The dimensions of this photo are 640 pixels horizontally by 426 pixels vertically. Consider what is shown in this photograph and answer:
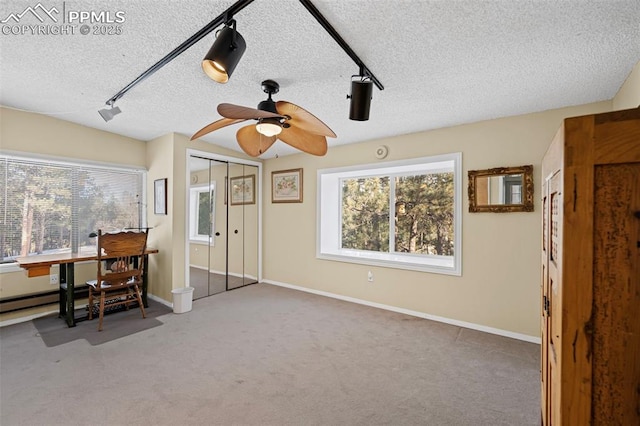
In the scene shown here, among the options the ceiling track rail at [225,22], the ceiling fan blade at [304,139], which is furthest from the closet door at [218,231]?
the ceiling fan blade at [304,139]

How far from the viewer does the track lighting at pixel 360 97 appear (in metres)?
1.88

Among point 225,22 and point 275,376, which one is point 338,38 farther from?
point 275,376

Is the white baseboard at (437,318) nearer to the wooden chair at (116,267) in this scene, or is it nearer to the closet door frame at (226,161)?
the closet door frame at (226,161)

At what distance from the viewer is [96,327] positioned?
10.1ft

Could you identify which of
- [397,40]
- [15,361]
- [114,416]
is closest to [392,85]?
[397,40]

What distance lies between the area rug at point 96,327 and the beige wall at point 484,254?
2497 millimetres

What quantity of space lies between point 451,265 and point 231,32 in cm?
322

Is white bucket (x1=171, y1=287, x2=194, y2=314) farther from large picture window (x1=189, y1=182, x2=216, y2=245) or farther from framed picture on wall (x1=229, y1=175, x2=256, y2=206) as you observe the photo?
framed picture on wall (x1=229, y1=175, x2=256, y2=206)

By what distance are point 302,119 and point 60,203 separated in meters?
3.66

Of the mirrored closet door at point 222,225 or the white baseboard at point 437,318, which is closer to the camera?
the white baseboard at point 437,318

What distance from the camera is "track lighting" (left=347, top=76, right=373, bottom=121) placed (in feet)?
6.18

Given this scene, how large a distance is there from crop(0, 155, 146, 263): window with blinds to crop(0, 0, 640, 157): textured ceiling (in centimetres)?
79

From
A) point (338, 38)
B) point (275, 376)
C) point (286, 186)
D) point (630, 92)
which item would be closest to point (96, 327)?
point (275, 376)

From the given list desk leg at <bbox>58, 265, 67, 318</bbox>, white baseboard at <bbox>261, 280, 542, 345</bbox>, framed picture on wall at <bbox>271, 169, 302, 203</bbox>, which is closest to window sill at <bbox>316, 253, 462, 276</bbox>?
white baseboard at <bbox>261, 280, 542, 345</bbox>
